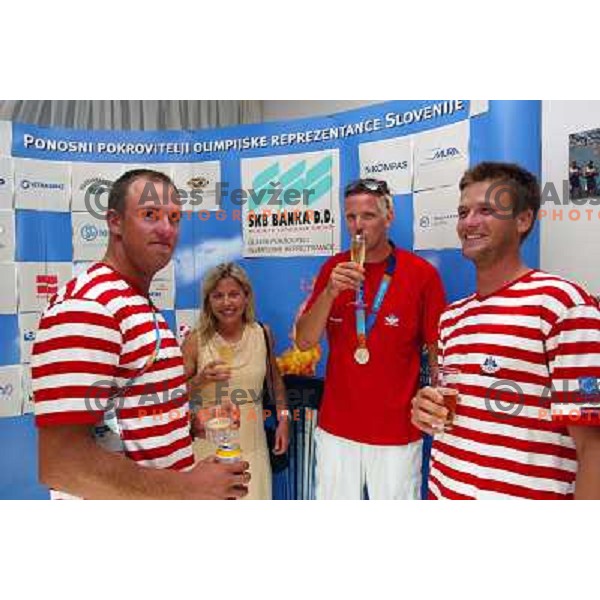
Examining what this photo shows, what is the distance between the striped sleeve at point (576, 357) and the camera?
4.40 feet

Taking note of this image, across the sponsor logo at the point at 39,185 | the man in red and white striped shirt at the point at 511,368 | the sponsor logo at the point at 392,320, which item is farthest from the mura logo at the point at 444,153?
the sponsor logo at the point at 39,185

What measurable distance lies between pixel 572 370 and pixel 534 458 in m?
0.26

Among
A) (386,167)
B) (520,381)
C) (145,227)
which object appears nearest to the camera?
(520,381)

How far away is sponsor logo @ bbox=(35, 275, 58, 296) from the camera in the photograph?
6.64 feet

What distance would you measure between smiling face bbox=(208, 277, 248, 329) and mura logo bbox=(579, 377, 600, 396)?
1146mm

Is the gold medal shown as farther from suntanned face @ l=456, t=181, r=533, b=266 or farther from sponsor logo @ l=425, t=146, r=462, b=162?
sponsor logo @ l=425, t=146, r=462, b=162

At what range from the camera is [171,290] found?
6.78 feet

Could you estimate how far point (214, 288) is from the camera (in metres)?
2.07

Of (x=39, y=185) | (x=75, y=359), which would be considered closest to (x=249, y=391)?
(x=75, y=359)

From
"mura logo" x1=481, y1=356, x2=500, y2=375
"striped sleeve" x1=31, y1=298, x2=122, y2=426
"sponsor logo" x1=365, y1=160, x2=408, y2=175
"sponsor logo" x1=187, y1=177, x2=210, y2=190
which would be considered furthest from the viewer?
"sponsor logo" x1=187, y1=177, x2=210, y2=190

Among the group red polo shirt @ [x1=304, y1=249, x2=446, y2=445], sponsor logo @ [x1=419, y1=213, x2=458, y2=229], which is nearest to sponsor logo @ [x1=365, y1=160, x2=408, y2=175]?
sponsor logo @ [x1=419, y1=213, x2=458, y2=229]

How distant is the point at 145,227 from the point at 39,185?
77 cm

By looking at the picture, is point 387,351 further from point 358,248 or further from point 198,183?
point 198,183

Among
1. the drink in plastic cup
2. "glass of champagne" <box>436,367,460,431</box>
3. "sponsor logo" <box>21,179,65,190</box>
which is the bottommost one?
the drink in plastic cup
